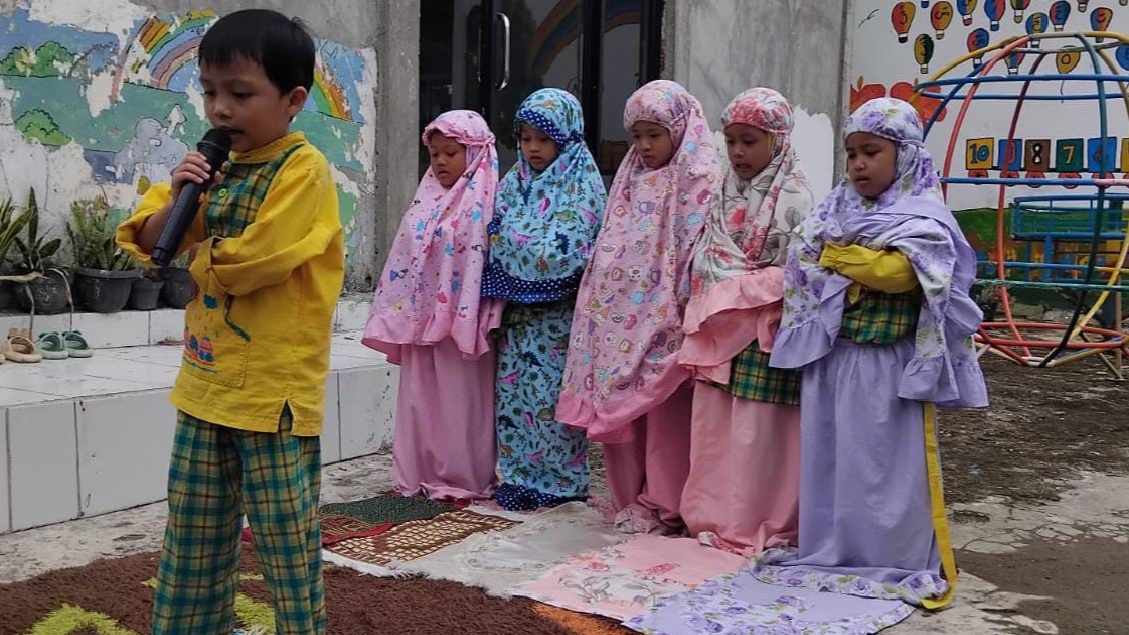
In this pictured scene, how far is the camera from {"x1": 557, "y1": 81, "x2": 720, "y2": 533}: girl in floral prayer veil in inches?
136

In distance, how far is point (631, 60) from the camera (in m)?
7.87

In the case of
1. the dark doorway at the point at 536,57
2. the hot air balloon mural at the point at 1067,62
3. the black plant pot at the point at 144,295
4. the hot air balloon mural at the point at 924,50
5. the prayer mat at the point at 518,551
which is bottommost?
the prayer mat at the point at 518,551

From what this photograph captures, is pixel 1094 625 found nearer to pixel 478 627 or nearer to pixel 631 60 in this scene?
pixel 478 627

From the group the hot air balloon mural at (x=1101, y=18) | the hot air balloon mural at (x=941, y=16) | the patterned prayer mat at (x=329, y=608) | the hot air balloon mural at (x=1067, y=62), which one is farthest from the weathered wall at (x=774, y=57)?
the patterned prayer mat at (x=329, y=608)

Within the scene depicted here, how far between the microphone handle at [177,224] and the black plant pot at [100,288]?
271 centimetres

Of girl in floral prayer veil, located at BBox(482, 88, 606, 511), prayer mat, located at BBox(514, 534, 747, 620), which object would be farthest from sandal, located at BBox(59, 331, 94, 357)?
prayer mat, located at BBox(514, 534, 747, 620)

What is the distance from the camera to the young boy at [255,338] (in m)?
1.95

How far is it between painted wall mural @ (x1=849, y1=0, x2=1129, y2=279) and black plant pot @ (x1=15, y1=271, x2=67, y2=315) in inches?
287

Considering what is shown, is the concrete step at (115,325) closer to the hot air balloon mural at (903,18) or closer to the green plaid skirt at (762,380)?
the green plaid skirt at (762,380)

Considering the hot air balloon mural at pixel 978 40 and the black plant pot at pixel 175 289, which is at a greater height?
the hot air balloon mural at pixel 978 40

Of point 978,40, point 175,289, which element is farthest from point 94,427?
point 978,40

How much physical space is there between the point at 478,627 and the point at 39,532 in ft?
5.10

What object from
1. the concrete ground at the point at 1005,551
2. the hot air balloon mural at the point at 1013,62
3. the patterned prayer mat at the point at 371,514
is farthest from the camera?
the hot air balloon mural at the point at 1013,62

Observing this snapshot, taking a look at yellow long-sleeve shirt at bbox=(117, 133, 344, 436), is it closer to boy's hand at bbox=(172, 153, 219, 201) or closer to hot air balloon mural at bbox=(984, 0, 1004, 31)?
boy's hand at bbox=(172, 153, 219, 201)
